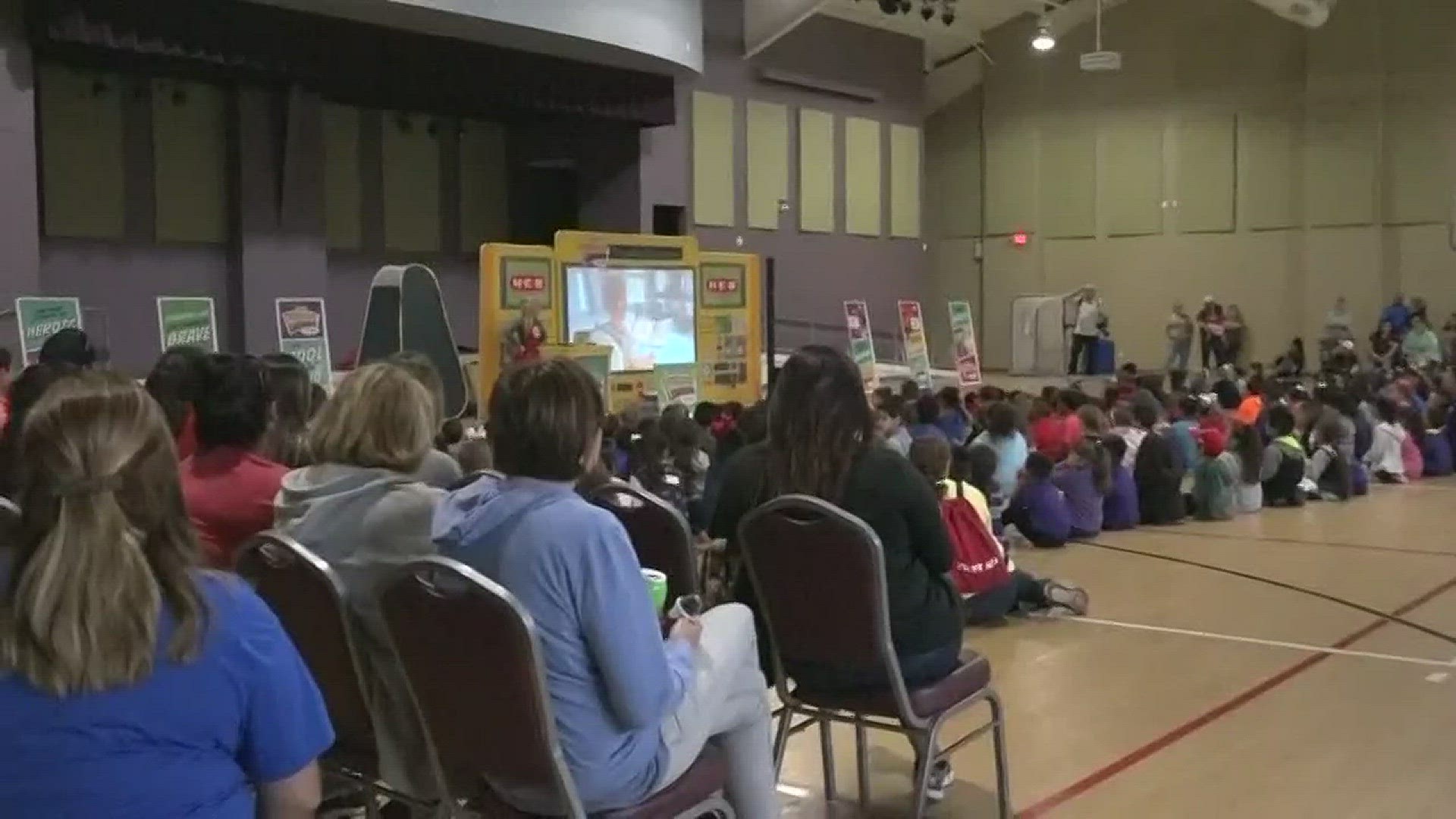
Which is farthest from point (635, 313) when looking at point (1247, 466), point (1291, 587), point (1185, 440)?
point (1291, 587)

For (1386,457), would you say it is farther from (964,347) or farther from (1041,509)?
(964,347)

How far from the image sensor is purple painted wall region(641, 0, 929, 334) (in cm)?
1733

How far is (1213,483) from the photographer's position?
8.21m

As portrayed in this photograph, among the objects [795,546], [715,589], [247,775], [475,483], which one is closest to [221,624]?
[247,775]

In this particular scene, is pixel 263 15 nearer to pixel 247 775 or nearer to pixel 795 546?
pixel 795 546

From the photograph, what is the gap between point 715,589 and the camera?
455 centimetres

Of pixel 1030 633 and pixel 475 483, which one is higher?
pixel 475 483

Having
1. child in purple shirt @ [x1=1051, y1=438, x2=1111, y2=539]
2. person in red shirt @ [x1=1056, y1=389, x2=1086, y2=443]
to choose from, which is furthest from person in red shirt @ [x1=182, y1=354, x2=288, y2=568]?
person in red shirt @ [x1=1056, y1=389, x2=1086, y2=443]

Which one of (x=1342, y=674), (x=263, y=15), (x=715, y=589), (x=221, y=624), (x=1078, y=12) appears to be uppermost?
(x=1078, y=12)

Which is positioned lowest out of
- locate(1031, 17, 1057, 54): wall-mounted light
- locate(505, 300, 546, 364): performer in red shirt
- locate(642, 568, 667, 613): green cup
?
locate(642, 568, 667, 613): green cup

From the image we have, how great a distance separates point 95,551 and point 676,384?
10930 millimetres

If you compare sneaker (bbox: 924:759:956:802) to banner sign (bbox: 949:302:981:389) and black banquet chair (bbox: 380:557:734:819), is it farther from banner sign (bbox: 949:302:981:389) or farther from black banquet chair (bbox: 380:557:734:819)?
banner sign (bbox: 949:302:981:389)

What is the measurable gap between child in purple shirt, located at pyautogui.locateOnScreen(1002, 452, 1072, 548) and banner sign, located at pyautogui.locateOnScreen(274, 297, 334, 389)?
5694 mm

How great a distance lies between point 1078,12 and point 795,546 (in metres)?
19.3
